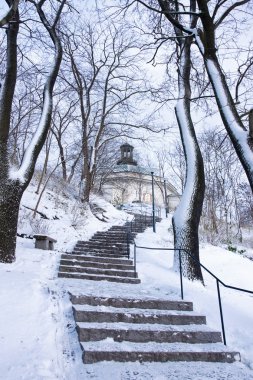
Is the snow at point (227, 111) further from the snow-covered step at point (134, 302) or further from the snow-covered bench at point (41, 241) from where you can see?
the snow-covered bench at point (41, 241)

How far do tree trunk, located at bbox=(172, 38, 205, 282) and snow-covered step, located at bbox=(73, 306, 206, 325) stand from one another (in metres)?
2.81

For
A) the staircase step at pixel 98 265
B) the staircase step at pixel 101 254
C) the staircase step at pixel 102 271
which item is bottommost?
the staircase step at pixel 102 271

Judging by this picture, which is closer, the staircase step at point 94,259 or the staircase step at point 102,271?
the staircase step at point 102,271

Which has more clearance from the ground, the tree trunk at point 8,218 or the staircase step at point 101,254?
the tree trunk at point 8,218

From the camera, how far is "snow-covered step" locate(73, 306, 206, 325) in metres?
5.26

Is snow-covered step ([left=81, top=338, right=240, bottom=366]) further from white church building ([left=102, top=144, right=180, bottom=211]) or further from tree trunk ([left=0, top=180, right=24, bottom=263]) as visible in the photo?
white church building ([left=102, top=144, right=180, bottom=211])

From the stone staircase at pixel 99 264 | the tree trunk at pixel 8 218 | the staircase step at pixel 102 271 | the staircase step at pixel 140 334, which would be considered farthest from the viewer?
the staircase step at pixel 102 271

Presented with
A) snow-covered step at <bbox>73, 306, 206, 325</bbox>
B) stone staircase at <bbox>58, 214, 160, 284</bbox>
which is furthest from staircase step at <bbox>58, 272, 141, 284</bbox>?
snow-covered step at <bbox>73, 306, 206, 325</bbox>

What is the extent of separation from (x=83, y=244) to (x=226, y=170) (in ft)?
70.6

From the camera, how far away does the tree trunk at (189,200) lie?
29.2ft

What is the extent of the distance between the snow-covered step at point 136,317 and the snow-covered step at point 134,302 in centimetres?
Result: 30

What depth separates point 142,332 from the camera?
503cm

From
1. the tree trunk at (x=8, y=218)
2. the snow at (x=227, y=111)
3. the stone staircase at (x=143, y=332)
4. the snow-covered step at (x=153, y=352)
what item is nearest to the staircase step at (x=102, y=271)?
the stone staircase at (x=143, y=332)

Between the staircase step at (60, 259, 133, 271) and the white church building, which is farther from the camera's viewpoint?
the white church building
